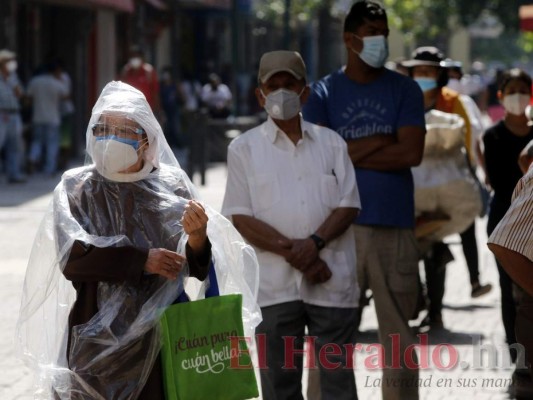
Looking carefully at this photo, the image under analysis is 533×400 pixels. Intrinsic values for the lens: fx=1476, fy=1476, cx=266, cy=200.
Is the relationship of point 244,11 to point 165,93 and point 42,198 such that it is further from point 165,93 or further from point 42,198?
point 42,198

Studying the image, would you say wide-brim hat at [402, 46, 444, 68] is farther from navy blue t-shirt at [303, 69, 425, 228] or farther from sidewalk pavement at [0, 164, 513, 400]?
navy blue t-shirt at [303, 69, 425, 228]

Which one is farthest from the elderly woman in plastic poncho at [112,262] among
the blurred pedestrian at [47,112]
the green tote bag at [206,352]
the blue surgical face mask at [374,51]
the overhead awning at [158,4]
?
the overhead awning at [158,4]

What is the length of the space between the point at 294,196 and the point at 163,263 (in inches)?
46.8

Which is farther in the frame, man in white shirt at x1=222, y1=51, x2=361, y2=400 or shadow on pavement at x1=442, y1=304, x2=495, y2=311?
shadow on pavement at x1=442, y1=304, x2=495, y2=311

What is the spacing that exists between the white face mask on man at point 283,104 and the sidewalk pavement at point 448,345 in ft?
7.13

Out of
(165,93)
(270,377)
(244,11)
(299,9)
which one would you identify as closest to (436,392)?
(270,377)

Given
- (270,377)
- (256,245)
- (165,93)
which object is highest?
(256,245)

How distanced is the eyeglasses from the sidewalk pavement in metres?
2.87

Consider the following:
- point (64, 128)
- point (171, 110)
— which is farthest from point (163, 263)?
point (171, 110)

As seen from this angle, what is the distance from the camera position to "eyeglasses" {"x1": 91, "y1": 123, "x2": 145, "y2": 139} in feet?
16.1

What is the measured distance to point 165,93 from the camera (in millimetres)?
32406

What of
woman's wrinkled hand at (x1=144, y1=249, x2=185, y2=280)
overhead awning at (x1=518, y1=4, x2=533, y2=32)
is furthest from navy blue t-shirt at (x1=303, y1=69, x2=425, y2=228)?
overhead awning at (x1=518, y1=4, x2=533, y2=32)

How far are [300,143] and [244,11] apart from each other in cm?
3583

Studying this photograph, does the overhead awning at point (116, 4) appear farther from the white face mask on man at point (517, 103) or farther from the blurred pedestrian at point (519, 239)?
the blurred pedestrian at point (519, 239)
